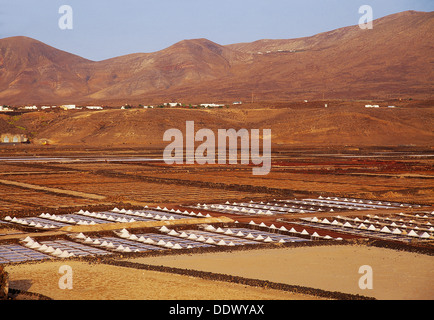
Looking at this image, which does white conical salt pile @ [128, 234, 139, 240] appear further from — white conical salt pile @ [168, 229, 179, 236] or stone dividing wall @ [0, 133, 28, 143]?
stone dividing wall @ [0, 133, 28, 143]

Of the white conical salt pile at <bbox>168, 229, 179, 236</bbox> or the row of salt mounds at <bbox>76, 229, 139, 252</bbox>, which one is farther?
the white conical salt pile at <bbox>168, 229, 179, 236</bbox>

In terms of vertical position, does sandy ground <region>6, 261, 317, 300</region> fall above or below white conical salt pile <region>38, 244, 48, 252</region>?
above

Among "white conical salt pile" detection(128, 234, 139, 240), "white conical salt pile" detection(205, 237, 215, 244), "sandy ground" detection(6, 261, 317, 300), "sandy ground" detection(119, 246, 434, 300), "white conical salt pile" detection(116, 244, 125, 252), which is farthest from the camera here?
"white conical salt pile" detection(128, 234, 139, 240)

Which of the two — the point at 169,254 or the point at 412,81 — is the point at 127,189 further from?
the point at 412,81

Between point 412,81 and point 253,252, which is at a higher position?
point 412,81

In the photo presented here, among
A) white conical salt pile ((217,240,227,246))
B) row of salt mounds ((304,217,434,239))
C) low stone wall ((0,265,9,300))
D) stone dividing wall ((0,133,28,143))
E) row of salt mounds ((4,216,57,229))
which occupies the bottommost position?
row of salt mounds ((304,217,434,239))

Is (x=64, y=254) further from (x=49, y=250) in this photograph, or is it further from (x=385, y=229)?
(x=385, y=229)

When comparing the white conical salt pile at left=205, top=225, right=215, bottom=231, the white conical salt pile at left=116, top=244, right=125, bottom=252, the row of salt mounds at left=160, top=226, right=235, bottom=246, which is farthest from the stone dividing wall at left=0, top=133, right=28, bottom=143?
the white conical salt pile at left=116, top=244, right=125, bottom=252
